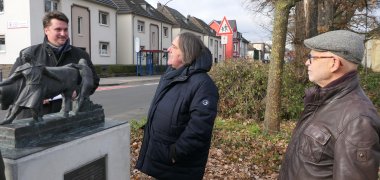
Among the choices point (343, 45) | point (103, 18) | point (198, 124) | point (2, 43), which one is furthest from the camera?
point (103, 18)

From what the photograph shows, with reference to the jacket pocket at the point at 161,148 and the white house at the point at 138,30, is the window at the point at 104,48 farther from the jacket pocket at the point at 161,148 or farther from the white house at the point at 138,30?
the jacket pocket at the point at 161,148

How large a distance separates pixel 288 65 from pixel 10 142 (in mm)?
8260

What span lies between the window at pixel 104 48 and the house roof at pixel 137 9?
13.2 ft

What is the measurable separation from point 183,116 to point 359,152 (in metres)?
1.48

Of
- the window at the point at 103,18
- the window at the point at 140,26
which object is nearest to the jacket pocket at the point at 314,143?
the window at the point at 103,18

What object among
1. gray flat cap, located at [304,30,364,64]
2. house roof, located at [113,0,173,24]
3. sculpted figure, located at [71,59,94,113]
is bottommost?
sculpted figure, located at [71,59,94,113]

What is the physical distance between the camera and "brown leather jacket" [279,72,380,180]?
1818 millimetres

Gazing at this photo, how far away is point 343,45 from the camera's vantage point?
6.75 feet

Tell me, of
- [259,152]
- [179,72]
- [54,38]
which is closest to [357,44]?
[179,72]

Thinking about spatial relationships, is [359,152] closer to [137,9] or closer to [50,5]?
[50,5]

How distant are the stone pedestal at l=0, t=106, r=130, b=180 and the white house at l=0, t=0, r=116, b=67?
21.8 metres

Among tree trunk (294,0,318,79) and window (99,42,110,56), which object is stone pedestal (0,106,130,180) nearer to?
tree trunk (294,0,318,79)

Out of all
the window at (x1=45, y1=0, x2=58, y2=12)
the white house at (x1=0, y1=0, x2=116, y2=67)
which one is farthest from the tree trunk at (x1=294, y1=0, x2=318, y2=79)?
the window at (x1=45, y1=0, x2=58, y2=12)

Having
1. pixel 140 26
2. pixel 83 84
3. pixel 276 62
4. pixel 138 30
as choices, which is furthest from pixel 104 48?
pixel 83 84
